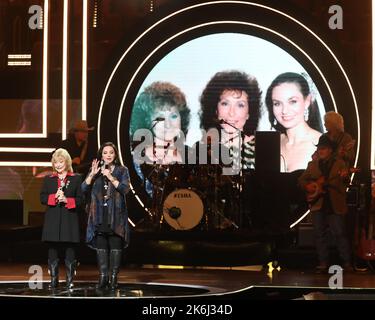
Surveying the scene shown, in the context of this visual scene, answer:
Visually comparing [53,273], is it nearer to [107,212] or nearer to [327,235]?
[107,212]

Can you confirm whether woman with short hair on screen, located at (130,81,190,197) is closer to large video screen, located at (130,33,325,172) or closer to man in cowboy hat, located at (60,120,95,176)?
large video screen, located at (130,33,325,172)

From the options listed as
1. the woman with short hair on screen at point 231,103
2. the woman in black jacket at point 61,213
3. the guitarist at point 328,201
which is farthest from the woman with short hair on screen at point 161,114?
the woman in black jacket at point 61,213

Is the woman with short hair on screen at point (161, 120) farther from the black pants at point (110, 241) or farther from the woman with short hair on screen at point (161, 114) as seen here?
the black pants at point (110, 241)

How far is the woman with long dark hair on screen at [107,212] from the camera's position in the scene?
8656mm

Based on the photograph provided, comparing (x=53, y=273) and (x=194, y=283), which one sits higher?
(x=53, y=273)

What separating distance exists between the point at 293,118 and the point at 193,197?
6.12ft

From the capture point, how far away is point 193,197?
1122 centimetres

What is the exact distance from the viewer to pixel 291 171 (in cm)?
1220

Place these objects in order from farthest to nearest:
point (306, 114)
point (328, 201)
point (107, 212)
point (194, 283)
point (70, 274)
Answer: point (306, 114) < point (328, 201) < point (194, 283) < point (70, 274) < point (107, 212)

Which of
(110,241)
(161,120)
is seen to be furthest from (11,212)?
(110,241)

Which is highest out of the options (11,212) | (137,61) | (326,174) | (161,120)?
(137,61)

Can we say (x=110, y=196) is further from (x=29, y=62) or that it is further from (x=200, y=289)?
(x=29, y=62)

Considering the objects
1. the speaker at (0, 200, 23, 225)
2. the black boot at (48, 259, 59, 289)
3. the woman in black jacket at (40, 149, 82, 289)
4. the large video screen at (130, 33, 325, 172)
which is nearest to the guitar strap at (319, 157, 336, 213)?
the large video screen at (130, 33, 325, 172)

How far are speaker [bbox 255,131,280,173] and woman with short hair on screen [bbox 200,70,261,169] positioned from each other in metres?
0.84
